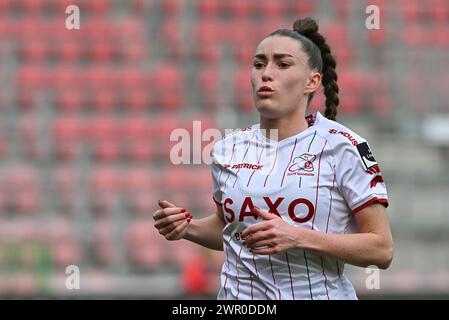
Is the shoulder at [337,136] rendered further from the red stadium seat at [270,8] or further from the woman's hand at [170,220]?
the red stadium seat at [270,8]

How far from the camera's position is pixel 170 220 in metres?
3.12

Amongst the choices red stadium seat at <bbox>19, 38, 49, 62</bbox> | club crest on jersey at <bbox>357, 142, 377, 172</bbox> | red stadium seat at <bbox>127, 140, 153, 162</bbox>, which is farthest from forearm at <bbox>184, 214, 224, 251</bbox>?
red stadium seat at <bbox>19, 38, 49, 62</bbox>

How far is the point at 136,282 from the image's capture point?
25.5 feet

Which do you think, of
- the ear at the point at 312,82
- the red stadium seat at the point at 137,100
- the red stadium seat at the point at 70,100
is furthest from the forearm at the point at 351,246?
the red stadium seat at the point at 70,100

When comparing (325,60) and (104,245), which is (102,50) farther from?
(325,60)

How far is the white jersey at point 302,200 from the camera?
3043 mm

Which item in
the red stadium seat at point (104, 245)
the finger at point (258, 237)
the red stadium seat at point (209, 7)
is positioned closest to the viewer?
the finger at point (258, 237)

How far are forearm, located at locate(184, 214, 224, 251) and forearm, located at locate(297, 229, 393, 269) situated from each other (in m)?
0.55

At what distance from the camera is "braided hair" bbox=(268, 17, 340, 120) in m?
3.22

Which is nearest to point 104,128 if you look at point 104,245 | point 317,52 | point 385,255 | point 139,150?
point 139,150

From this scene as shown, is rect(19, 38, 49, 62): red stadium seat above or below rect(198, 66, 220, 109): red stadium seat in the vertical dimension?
above

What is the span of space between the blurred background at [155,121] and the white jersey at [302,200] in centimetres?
457

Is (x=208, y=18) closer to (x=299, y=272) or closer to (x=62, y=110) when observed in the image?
(x=62, y=110)

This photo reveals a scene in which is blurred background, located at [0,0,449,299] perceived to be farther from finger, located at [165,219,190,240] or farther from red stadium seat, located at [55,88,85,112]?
finger, located at [165,219,190,240]
